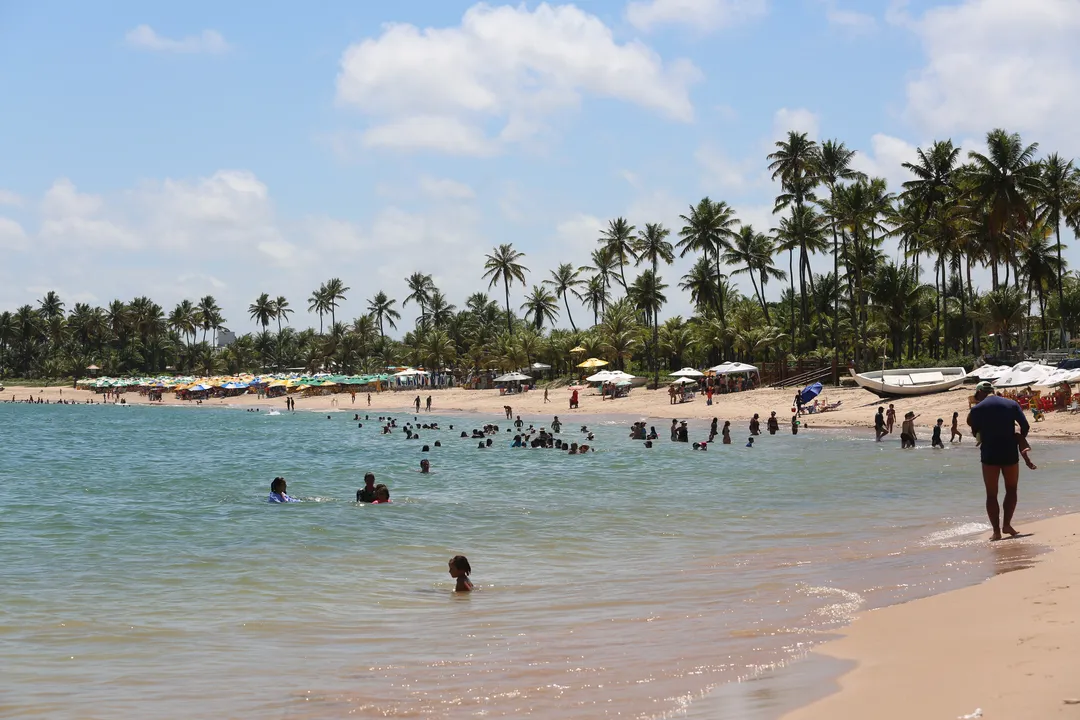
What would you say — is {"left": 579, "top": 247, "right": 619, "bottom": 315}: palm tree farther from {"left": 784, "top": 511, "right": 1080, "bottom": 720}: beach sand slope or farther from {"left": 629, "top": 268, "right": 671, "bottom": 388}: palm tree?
{"left": 784, "top": 511, "right": 1080, "bottom": 720}: beach sand slope

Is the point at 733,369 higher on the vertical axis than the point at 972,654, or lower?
higher

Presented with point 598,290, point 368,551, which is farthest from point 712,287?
point 368,551

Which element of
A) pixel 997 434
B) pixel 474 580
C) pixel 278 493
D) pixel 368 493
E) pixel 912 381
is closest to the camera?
pixel 997 434

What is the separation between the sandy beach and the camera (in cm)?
3781

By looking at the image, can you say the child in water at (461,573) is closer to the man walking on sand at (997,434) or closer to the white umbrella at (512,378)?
the man walking on sand at (997,434)

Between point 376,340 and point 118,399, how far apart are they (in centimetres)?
3018

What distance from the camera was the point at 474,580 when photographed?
1138 cm

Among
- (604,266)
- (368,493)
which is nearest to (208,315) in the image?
(604,266)

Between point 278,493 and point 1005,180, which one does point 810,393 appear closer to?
point 1005,180

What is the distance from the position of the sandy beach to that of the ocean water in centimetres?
1209

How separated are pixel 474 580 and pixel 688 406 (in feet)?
149

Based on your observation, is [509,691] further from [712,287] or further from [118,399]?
[118,399]

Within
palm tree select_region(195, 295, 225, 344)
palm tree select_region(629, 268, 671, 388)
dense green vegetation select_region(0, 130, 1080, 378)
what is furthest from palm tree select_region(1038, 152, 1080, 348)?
palm tree select_region(195, 295, 225, 344)

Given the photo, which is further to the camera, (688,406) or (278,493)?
(688,406)
